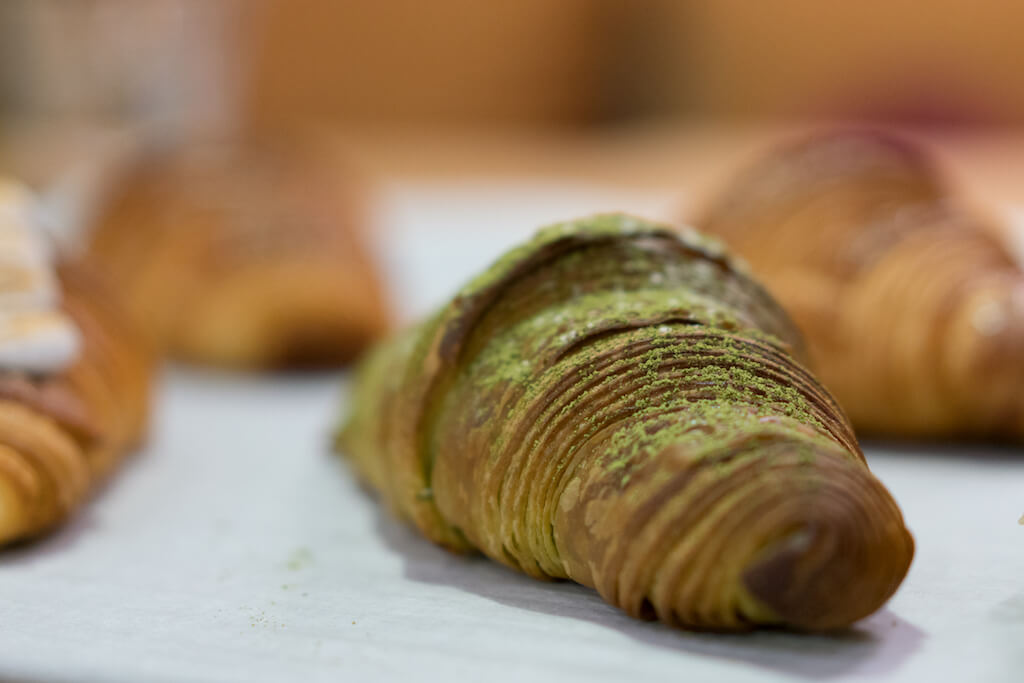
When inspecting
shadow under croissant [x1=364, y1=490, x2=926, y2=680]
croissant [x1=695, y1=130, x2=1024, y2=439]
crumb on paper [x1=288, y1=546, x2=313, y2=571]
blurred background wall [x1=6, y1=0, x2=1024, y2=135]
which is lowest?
shadow under croissant [x1=364, y1=490, x2=926, y2=680]

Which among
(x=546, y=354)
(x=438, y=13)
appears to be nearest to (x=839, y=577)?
(x=546, y=354)

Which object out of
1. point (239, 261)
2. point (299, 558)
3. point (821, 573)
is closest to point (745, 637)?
point (821, 573)

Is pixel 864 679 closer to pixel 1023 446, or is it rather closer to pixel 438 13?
pixel 1023 446

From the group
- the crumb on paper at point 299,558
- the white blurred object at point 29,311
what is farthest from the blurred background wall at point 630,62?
the crumb on paper at point 299,558

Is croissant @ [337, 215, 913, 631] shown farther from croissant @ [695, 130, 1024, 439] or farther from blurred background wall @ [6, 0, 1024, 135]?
blurred background wall @ [6, 0, 1024, 135]

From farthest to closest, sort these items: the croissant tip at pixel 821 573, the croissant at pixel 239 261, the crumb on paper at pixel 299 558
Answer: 1. the croissant at pixel 239 261
2. the crumb on paper at pixel 299 558
3. the croissant tip at pixel 821 573

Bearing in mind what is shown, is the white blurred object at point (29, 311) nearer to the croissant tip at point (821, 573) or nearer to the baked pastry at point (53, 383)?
the baked pastry at point (53, 383)

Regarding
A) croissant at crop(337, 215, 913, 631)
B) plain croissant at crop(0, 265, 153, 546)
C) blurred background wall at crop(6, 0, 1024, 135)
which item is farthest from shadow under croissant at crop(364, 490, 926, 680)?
blurred background wall at crop(6, 0, 1024, 135)
